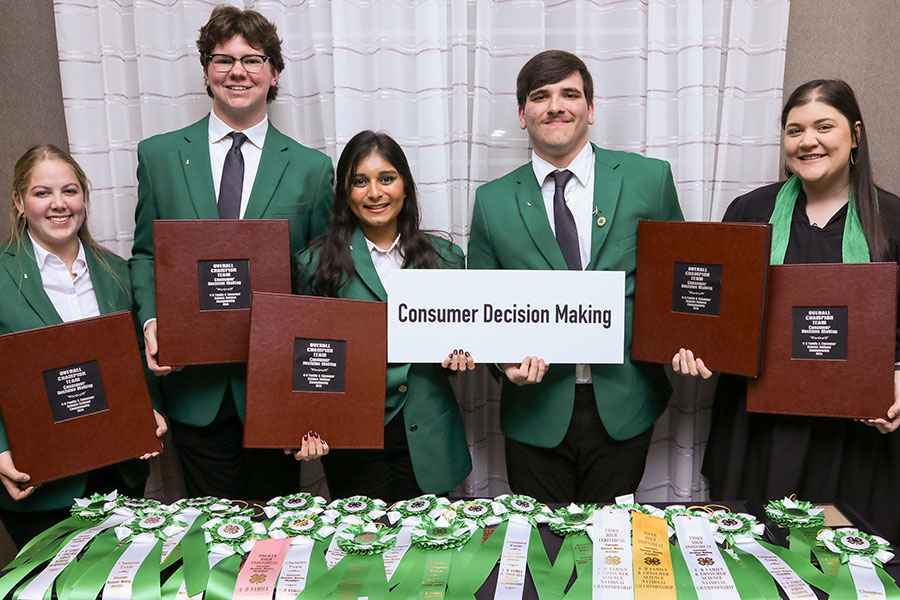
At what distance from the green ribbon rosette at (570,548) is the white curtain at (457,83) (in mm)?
1267

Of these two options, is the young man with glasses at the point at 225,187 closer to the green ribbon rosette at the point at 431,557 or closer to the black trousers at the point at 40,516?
the black trousers at the point at 40,516

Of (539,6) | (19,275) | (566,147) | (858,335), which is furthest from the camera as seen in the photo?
(539,6)

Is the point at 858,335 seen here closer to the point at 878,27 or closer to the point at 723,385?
the point at 723,385

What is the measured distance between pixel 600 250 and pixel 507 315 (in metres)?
0.35

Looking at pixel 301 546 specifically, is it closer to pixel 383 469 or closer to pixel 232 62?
pixel 383 469

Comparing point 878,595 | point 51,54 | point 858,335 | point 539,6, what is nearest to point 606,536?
point 878,595

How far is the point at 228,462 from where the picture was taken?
2139 mm

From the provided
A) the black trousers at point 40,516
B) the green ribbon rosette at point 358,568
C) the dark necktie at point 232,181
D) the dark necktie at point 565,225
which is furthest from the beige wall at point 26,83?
the green ribbon rosette at point 358,568

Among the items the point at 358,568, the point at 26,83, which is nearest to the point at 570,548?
the point at 358,568

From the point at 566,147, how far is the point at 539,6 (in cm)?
73

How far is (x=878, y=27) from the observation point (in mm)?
2434

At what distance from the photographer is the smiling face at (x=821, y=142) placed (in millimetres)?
1861

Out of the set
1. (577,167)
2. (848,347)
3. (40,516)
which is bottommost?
(40,516)

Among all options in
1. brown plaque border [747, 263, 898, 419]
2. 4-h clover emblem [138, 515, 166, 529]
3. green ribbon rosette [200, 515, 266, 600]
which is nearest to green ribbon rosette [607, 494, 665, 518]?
brown plaque border [747, 263, 898, 419]
